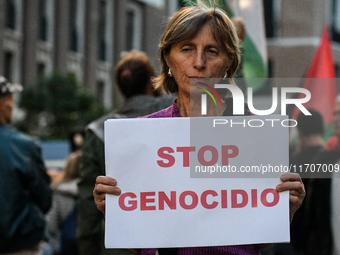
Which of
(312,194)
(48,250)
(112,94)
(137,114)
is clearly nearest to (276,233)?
(137,114)

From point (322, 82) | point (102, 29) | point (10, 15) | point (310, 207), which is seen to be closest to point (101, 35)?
point (102, 29)

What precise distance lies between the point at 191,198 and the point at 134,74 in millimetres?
1728

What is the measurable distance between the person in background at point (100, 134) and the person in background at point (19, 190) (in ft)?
1.93

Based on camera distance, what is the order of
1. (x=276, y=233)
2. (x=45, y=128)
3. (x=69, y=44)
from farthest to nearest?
1. (x=69, y=44)
2. (x=45, y=128)
3. (x=276, y=233)

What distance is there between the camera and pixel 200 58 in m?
1.90

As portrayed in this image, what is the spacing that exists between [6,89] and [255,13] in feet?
6.77

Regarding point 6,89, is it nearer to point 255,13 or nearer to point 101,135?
point 101,135

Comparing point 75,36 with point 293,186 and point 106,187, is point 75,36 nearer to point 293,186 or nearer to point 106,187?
point 106,187

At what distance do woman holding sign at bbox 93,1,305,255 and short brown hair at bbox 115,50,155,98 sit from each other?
1.42m

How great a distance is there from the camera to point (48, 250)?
5.79m

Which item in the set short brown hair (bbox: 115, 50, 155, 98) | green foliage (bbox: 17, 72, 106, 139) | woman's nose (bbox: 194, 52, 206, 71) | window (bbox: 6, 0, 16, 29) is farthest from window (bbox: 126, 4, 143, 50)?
woman's nose (bbox: 194, 52, 206, 71)

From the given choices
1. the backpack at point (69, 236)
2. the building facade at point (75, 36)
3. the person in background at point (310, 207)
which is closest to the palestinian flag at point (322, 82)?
the person in background at point (310, 207)

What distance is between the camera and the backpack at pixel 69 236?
5.34 meters

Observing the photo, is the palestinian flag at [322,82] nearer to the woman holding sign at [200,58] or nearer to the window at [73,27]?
the woman holding sign at [200,58]
